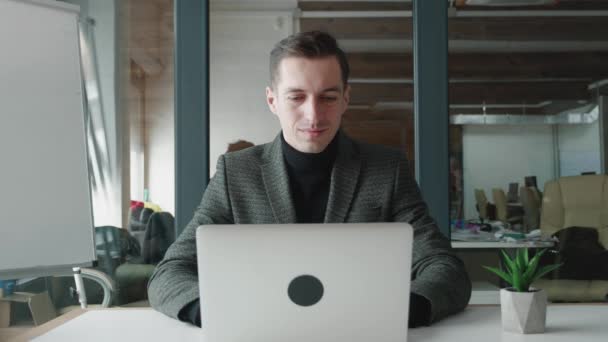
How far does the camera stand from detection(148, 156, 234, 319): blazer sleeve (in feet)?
4.39

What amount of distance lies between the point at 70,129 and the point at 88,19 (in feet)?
4.82

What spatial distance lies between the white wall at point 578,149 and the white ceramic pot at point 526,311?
7.83 feet

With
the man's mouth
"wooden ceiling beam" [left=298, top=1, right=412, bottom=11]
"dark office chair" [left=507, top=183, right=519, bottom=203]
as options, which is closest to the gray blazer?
the man's mouth

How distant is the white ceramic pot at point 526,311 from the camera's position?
1192 millimetres

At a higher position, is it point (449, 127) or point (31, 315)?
point (449, 127)

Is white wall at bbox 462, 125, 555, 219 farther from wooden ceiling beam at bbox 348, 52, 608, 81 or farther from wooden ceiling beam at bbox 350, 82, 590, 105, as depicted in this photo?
wooden ceiling beam at bbox 348, 52, 608, 81

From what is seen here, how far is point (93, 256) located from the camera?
73.9 inches

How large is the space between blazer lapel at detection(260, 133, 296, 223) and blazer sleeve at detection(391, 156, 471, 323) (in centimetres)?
31

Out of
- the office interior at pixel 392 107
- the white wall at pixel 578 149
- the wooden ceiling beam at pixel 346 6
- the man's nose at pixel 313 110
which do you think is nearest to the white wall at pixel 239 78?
the office interior at pixel 392 107

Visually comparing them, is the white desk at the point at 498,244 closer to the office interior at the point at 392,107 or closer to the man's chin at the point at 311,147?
the office interior at the point at 392,107

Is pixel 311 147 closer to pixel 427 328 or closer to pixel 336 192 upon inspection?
pixel 336 192

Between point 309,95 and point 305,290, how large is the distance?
2.21 feet

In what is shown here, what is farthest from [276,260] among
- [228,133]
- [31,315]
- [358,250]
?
[31,315]

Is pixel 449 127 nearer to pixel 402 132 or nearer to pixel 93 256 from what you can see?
pixel 402 132
